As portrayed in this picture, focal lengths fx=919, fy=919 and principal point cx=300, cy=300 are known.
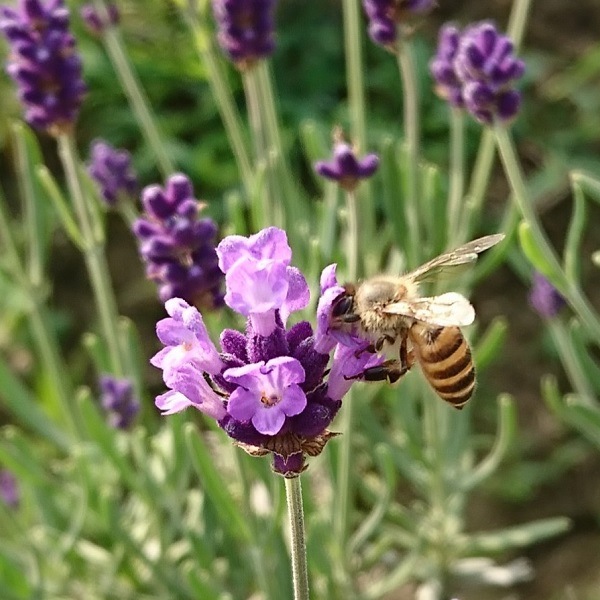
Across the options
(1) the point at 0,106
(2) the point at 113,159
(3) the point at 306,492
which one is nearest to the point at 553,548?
(3) the point at 306,492

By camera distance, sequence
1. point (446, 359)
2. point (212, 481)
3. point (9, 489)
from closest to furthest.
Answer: point (446, 359), point (212, 481), point (9, 489)

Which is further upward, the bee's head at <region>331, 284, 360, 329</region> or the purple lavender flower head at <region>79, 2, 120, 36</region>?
the bee's head at <region>331, 284, 360, 329</region>

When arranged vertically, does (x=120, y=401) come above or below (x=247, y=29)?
below


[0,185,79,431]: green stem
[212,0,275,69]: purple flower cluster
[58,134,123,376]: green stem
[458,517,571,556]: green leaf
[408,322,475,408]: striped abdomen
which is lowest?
[458,517,571,556]: green leaf

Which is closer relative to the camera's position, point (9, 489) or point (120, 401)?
point (120, 401)

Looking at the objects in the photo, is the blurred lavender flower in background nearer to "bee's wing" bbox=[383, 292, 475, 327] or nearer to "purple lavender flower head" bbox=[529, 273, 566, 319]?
"purple lavender flower head" bbox=[529, 273, 566, 319]

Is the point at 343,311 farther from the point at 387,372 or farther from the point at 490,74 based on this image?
the point at 490,74

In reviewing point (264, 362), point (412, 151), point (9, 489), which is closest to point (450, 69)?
point (412, 151)

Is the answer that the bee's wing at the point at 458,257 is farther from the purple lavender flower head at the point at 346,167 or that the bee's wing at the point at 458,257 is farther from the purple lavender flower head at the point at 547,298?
the purple lavender flower head at the point at 547,298

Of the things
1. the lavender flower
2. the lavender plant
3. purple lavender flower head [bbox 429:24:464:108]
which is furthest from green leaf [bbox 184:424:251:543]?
purple lavender flower head [bbox 429:24:464:108]
